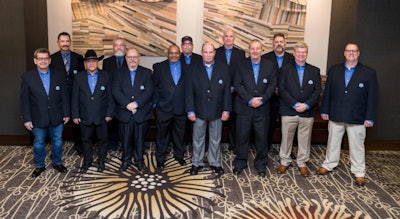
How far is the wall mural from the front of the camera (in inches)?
265

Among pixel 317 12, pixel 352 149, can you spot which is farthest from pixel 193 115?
pixel 317 12

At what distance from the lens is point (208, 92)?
4.86 m

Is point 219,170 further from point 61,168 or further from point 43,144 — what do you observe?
point 43,144

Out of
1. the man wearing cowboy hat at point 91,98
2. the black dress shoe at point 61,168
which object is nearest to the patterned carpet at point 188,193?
the black dress shoe at point 61,168

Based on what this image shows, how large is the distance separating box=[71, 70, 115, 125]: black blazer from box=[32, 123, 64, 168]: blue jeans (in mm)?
330

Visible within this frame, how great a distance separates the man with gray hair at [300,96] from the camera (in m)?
4.91

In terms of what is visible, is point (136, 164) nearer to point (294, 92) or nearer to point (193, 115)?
point (193, 115)

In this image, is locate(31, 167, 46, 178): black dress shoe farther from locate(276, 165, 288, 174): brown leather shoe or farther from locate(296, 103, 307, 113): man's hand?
locate(296, 103, 307, 113): man's hand

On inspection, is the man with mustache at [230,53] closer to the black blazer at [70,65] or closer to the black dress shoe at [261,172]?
the black dress shoe at [261,172]

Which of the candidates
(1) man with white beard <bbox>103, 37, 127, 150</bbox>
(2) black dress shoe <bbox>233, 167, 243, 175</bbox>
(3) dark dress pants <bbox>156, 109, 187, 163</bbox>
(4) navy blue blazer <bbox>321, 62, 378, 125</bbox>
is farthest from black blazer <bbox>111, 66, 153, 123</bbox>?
(4) navy blue blazer <bbox>321, 62, 378, 125</bbox>

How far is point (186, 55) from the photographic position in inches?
217

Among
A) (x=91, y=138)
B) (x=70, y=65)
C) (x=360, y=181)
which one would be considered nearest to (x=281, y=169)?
(x=360, y=181)

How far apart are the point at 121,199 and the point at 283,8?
4.35m

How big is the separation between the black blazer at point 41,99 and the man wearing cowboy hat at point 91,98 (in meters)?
0.17
